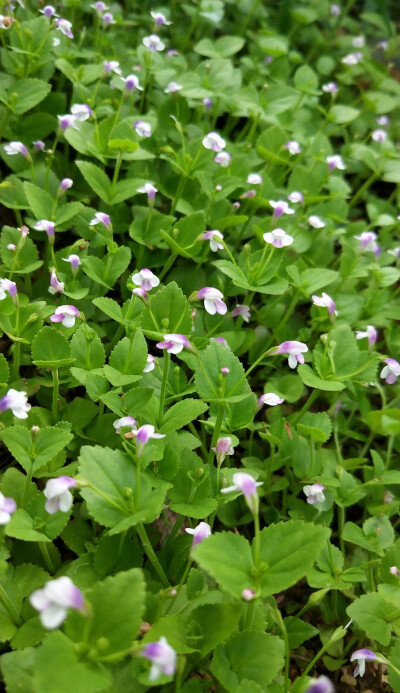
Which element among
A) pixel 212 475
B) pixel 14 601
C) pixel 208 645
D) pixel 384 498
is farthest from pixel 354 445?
pixel 14 601

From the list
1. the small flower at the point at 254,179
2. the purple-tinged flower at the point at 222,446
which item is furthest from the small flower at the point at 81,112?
the purple-tinged flower at the point at 222,446

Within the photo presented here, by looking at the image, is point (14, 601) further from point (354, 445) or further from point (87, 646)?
point (354, 445)

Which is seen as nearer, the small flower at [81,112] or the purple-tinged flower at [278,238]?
the purple-tinged flower at [278,238]

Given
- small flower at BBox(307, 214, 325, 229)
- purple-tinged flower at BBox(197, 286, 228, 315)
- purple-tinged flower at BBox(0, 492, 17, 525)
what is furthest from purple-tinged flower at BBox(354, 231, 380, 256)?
purple-tinged flower at BBox(0, 492, 17, 525)

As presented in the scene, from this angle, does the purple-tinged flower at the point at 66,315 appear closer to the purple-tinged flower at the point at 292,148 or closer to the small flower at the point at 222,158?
the small flower at the point at 222,158

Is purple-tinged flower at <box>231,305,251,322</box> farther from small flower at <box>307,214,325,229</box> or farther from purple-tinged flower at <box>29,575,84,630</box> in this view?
purple-tinged flower at <box>29,575,84,630</box>
